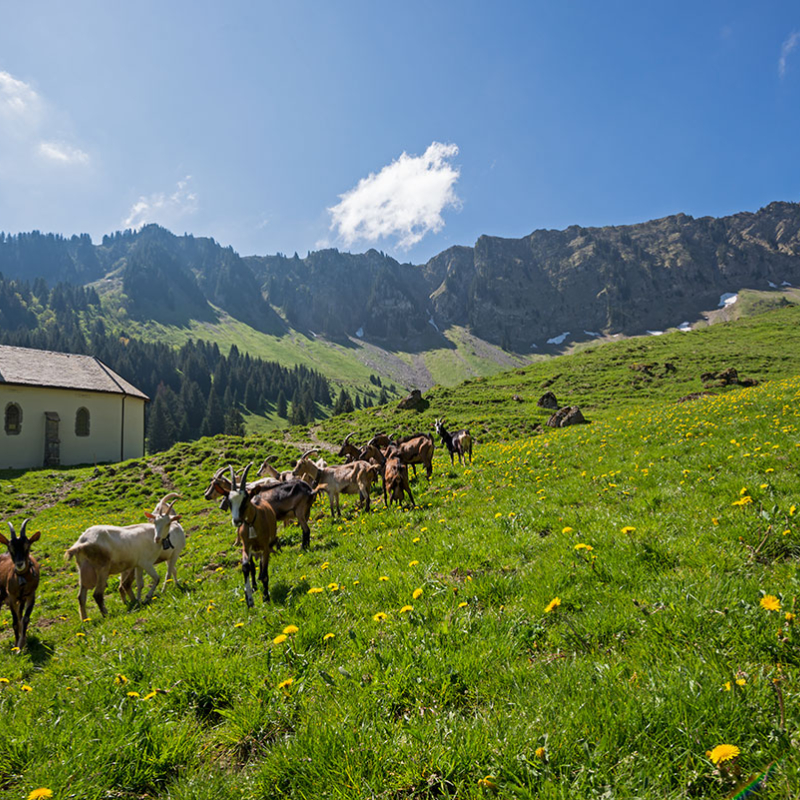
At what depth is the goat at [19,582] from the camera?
28.0 feet

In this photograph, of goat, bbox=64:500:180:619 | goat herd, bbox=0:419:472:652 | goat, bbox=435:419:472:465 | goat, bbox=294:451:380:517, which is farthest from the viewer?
goat, bbox=435:419:472:465

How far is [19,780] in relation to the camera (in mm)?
3762

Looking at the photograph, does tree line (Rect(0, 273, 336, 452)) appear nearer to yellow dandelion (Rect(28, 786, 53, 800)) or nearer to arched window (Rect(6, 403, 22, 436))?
arched window (Rect(6, 403, 22, 436))

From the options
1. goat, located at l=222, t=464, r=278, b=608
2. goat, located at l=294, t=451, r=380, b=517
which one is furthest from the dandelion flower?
goat, located at l=294, t=451, r=380, b=517

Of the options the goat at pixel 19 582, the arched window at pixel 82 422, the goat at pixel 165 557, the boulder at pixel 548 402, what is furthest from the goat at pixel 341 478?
the arched window at pixel 82 422

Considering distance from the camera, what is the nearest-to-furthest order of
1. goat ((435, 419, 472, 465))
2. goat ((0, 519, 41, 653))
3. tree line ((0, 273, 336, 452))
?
goat ((0, 519, 41, 653)), goat ((435, 419, 472, 465)), tree line ((0, 273, 336, 452))

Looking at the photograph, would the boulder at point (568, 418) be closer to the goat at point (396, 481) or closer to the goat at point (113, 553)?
the goat at point (396, 481)

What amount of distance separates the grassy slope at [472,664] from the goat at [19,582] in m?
0.53

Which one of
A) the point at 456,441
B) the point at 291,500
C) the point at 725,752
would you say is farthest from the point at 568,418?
the point at 725,752

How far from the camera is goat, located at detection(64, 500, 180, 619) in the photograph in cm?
998

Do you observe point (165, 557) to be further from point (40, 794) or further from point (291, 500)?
point (40, 794)

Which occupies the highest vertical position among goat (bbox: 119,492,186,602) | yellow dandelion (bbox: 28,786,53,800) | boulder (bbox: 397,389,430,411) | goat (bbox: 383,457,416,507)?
boulder (bbox: 397,389,430,411)

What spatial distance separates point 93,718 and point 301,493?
7.36m

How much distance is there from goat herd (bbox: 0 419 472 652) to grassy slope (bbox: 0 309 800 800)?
0.77 metres
